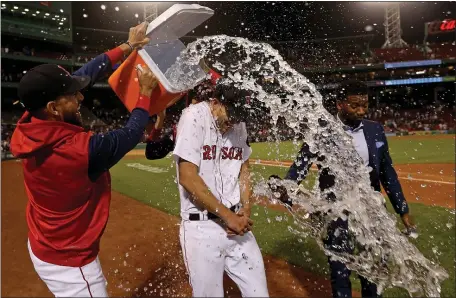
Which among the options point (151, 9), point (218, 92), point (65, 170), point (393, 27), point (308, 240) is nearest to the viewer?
point (65, 170)

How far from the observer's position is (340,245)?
2730mm

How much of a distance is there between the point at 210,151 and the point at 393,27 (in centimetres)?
3557

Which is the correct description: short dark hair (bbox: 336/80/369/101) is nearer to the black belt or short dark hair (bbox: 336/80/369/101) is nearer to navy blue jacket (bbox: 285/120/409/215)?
navy blue jacket (bbox: 285/120/409/215)

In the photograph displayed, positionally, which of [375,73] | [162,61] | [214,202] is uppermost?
[162,61]

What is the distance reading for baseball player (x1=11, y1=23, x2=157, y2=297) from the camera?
5.70 feet

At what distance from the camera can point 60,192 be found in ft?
6.04

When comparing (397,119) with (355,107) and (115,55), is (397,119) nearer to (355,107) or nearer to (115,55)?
(355,107)

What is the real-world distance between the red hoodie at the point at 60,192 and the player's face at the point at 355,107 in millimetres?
1810

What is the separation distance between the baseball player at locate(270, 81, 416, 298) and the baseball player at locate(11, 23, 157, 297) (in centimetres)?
128

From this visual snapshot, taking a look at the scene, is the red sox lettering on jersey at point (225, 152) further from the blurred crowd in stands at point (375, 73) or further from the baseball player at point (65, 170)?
the blurred crowd in stands at point (375, 73)

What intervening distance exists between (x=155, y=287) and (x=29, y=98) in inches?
100

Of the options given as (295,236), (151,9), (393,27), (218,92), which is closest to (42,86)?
(218,92)

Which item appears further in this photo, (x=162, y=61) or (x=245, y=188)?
(x=245, y=188)

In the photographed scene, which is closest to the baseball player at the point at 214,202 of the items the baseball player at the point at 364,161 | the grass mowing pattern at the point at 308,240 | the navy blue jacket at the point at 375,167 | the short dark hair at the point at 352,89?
the baseball player at the point at 364,161
